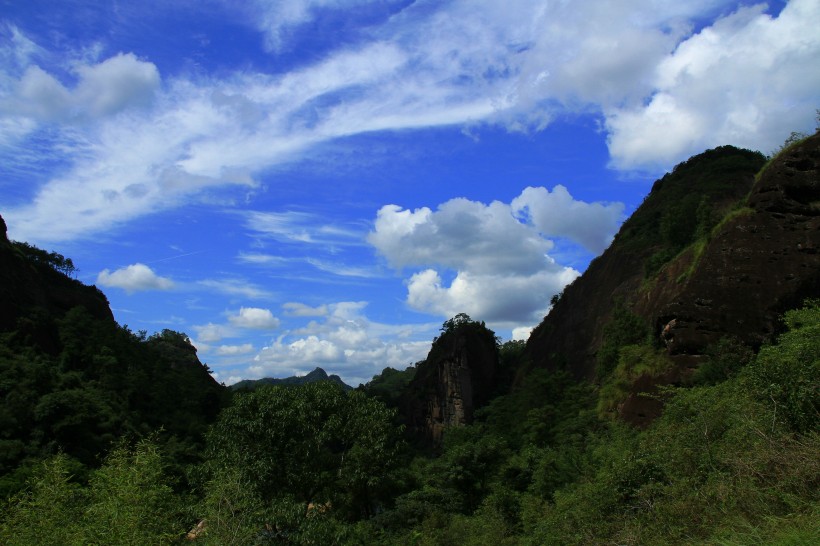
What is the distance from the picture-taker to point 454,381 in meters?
70.4

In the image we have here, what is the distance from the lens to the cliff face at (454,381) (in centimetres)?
6994

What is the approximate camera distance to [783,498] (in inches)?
318

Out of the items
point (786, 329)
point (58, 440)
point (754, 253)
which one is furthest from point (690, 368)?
point (58, 440)

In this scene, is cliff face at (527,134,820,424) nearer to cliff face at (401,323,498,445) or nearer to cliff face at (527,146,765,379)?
cliff face at (527,146,765,379)

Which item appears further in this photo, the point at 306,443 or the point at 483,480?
the point at 483,480

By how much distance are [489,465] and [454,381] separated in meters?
40.7

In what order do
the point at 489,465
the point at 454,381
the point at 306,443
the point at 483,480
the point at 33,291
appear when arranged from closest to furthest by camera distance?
1. the point at 306,443
2. the point at 483,480
3. the point at 489,465
4. the point at 33,291
5. the point at 454,381

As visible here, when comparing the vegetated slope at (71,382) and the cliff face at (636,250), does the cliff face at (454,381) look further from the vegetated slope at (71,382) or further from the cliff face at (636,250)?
the vegetated slope at (71,382)

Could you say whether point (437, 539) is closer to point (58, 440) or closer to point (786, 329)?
point (786, 329)

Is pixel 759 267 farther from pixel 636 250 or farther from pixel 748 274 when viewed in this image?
pixel 636 250

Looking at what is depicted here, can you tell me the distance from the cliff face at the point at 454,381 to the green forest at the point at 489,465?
2170cm

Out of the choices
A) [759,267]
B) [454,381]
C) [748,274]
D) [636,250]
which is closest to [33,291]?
[454,381]

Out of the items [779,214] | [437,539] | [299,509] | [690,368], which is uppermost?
[779,214]

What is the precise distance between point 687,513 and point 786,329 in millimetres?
15614
